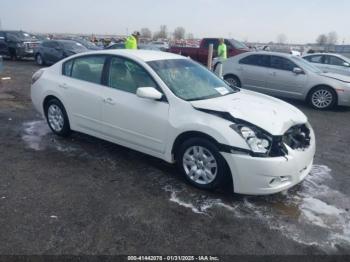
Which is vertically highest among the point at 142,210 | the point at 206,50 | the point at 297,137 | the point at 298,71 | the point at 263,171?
the point at 206,50

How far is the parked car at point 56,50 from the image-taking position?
54.3 ft

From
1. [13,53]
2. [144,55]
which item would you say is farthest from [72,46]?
[144,55]

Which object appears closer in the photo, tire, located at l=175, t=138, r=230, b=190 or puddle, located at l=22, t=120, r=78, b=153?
tire, located at l=175, t=138, r=230, b=190

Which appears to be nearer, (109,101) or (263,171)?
(263,171)

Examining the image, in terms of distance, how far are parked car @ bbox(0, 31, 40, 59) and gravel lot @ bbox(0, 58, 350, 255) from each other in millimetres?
16259

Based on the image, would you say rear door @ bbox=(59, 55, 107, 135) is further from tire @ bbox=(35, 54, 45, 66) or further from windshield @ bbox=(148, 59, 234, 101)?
tire @ bbox=(35, 54, 45, 66)

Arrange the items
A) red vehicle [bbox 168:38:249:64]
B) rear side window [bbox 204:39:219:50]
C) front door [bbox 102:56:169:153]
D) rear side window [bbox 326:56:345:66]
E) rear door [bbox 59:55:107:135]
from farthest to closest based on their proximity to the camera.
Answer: red vehicle [bbox 168:38:249:64] < rear side window [bbox 204:39:219:50] < rear side window [bbox 326:56:345:66] < rear door [bbox 59:55:107:135] < front door [bbox 102:56:169:153]

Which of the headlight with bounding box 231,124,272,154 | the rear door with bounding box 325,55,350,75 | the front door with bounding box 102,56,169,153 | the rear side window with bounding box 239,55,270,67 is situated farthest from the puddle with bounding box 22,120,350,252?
the rear door with bounding box 325,55,350,75

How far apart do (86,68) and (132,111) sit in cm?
136

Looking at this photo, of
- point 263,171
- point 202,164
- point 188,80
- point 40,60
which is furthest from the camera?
point 40,60

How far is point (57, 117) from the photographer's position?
586 centimetres

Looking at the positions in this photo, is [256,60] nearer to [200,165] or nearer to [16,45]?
[200,165]

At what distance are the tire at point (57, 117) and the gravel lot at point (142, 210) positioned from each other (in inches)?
14.3

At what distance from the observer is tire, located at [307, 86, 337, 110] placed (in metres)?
9.35
